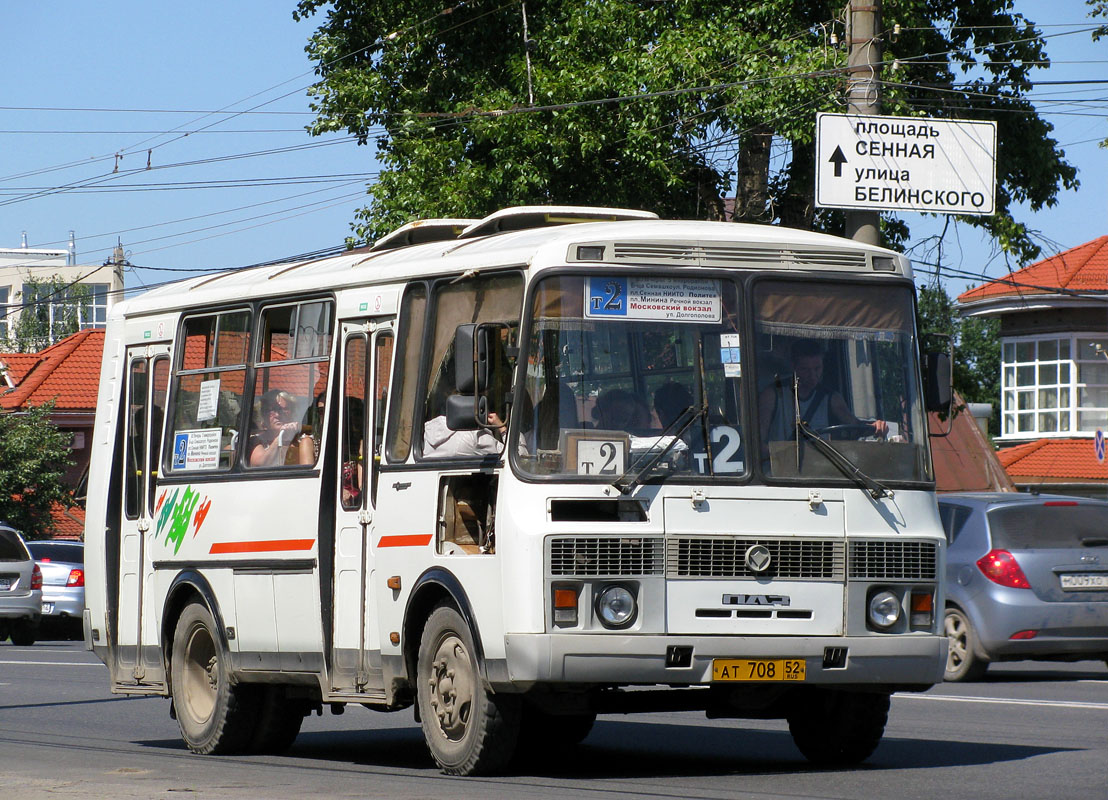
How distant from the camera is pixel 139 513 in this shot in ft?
42.4

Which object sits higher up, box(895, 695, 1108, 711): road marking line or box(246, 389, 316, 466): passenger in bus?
box(246, 389, 316, 466): passenger in bus

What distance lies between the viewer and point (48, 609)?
31.1m

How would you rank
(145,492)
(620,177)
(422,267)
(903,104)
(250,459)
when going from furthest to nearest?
1. (620,177)
2. (903,104)
3. (145,492)
4. (250,459)
5. (422,267)

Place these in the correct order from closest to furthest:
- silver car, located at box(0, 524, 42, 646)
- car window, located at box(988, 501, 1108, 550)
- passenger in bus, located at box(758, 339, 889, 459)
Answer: passenger in bus, located at box(758, 339, 889, 459) < car window, located at box(988, 501, 1108, 550) < silver car, located at box(0, 524, 42, 646)

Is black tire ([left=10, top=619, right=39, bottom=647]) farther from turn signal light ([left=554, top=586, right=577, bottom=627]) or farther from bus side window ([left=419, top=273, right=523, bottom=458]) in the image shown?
turn signal light ([left=554, top=586, right=577, bottom=627])

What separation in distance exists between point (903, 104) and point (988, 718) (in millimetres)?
12772

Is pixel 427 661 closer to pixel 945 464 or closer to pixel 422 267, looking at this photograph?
pixel 422 267

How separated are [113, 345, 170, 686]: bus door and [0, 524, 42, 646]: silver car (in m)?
16.5

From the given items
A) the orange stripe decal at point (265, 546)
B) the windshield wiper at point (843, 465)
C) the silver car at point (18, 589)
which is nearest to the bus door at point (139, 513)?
the orange stripe decal at point (265, 546)

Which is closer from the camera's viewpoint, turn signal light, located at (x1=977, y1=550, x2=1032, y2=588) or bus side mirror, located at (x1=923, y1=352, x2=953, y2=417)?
bus side mirror, located at (x1=923, y1=352, x2=953, y2=417)

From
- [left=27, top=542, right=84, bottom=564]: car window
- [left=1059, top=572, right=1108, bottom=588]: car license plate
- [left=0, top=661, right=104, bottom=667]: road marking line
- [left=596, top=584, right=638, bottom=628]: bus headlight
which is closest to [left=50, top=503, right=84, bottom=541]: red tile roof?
[left=27, top=542, right=84, bottom=564]: car window

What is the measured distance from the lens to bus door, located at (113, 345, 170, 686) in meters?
12.7

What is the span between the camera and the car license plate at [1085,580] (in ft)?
53.2

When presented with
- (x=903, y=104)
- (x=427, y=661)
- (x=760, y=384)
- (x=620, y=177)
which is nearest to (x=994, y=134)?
(x=760, y=384)
